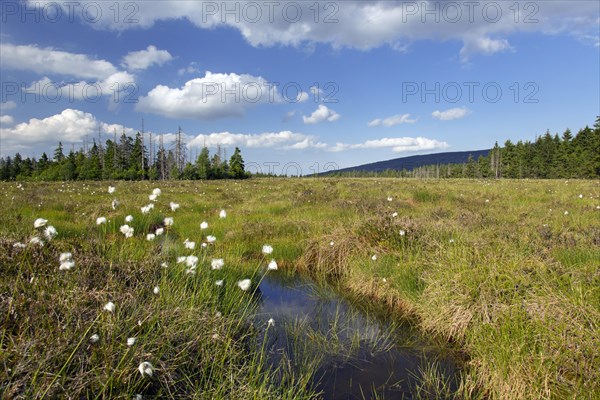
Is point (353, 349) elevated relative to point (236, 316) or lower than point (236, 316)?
lower

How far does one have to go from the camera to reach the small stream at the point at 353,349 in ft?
11.4

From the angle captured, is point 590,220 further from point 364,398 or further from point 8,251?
point 8,251

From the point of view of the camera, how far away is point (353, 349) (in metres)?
4.12

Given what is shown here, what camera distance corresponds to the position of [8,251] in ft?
12.7

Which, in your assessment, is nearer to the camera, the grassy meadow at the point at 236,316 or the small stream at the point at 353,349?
the grassy meadow at the point at 236,316

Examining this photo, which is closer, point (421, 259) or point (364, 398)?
point (364, 398)

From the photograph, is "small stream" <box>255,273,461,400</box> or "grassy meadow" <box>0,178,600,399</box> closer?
"grassy meadow" <box>0,178,600,399</box>

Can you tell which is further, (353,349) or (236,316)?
(236,316)

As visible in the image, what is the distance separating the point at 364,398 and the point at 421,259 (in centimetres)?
315

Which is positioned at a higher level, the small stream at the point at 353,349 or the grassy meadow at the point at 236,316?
the grassy meadow at the point at 236,316

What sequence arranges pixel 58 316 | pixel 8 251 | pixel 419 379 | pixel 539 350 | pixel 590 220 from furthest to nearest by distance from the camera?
pixel 590 220
pixel 8 251
pixel 419 379
pixel 539 350
pixel 58 316

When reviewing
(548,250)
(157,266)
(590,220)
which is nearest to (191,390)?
(157,266)

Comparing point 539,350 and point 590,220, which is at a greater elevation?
point 590,220

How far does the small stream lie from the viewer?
11.4 ft
